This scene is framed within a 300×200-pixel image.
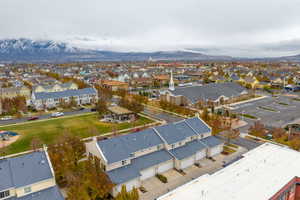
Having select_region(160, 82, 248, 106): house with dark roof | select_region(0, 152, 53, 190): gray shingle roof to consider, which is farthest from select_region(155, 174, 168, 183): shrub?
select_region(160, 82, 248, 106): house with dark roof

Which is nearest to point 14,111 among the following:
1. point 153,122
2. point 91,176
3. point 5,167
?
point 153,122

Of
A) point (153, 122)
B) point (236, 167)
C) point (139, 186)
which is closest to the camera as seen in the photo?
point (236, 167)

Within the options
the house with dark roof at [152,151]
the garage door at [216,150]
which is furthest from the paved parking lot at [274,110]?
the house with dark roof at [152,151]

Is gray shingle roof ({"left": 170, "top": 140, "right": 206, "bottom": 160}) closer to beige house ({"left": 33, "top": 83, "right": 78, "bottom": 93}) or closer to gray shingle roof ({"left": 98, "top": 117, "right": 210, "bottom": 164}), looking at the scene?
gray shingle roof ({"left": 98, "top": 117, "right": 210, "bottom": 164})

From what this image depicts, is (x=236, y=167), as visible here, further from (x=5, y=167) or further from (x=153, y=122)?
(x=153, y=122)

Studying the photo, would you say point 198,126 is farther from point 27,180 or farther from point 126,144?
point 27,180

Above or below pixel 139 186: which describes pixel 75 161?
above

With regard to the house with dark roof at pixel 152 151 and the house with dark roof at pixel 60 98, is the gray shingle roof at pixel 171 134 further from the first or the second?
the house with dark roof at pixel 60 98
